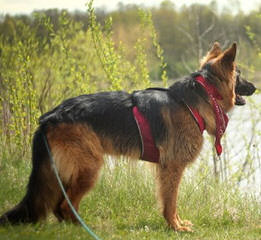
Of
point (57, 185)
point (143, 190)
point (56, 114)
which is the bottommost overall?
point (143, 190)

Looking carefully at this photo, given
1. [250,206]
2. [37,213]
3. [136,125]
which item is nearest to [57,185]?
[37,213]

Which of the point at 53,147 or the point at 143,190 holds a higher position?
the point at 53,147

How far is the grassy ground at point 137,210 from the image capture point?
447 centimetres

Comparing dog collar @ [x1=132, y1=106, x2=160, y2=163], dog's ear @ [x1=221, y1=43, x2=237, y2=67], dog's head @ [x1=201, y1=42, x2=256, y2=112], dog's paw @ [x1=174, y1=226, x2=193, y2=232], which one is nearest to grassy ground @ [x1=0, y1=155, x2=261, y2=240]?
dog's paw @ [x1=174, y1=226, x2=193, y2=232]

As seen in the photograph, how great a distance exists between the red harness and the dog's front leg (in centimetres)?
19

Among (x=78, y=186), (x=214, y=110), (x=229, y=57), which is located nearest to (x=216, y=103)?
(x=214, y=110)

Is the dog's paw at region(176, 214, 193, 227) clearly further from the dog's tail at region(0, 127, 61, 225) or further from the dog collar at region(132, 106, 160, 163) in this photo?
the dog's tail at region(0, 127, 61, 225)

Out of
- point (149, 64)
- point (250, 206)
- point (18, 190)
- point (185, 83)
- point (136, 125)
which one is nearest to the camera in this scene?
point (136, 125)

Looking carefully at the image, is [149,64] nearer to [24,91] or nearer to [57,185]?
[24,91]

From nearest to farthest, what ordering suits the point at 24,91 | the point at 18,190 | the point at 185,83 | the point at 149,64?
the point at 185,83, the point at 18,190, the point at 24,91, the point at 149,64

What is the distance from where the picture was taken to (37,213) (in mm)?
4414

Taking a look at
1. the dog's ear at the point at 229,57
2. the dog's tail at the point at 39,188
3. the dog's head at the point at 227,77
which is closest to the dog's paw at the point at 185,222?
the dog's head at the point at 227,77

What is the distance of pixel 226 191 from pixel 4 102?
3.97 meters

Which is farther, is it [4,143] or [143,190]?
[4,143]
